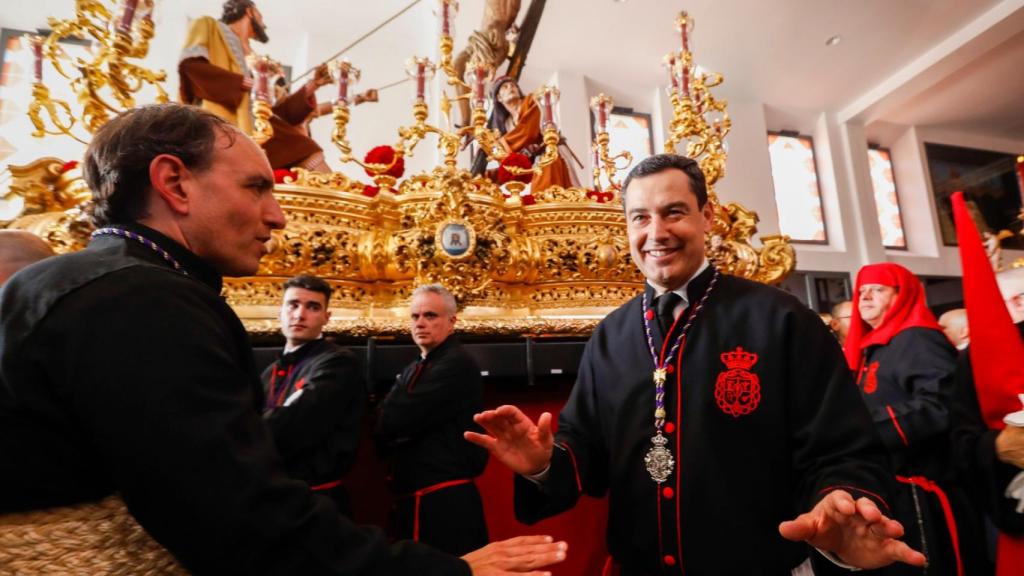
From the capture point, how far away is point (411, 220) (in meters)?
2.78

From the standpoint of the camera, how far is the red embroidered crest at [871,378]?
234cm

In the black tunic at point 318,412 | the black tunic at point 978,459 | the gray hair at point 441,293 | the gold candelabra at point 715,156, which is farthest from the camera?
the gold candelabra at point 715,156

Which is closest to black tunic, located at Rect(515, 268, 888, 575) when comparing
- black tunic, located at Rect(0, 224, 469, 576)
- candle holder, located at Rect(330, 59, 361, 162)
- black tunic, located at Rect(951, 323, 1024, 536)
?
black tunic, located at Rect(0, 224, 469, 576)

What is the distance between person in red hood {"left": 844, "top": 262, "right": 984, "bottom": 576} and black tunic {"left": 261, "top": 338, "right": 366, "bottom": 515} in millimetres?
1935

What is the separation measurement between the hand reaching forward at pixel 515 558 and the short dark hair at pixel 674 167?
902mm

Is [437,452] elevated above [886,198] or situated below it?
below

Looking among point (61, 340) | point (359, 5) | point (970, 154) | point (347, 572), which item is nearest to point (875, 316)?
point (347, 572)

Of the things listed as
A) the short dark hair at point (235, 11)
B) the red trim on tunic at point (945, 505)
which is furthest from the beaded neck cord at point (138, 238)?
the short dark hair at point (235, 11)

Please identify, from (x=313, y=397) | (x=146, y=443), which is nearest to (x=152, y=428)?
(x=146, y=443)

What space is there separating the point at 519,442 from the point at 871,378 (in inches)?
76.0

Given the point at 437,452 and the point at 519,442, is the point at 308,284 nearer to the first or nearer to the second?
the point at 437,452

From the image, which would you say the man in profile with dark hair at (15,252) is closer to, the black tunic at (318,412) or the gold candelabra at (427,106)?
the black tunic at (318,412)

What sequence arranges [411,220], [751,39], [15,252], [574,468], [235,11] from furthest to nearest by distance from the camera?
[751,39] < [235,11] < [411,220] < [15,252] < [574,468]

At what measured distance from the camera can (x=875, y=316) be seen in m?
2.54
